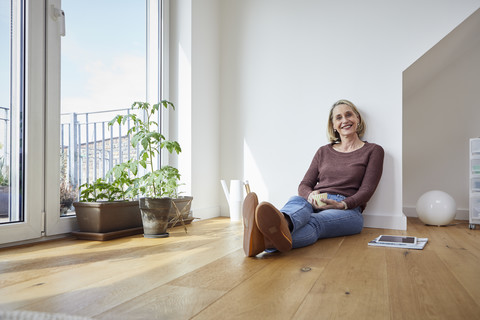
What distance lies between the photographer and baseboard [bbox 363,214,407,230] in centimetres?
261

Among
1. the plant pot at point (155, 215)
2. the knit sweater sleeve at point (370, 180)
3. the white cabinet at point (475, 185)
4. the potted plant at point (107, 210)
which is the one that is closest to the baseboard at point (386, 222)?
the knit sweater sleeve at point (370, 180)

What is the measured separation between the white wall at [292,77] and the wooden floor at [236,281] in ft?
3.22

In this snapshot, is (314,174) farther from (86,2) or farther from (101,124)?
(86,2)

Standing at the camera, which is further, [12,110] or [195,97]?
[195,97]

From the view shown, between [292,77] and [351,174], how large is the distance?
92 centimetres

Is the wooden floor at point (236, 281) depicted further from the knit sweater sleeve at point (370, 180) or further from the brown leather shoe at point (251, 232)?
the knit sweater sleeve at point (370, 180)

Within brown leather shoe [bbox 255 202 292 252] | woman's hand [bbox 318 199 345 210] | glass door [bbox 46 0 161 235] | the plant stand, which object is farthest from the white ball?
glass door [bbox 46 0 161 235]

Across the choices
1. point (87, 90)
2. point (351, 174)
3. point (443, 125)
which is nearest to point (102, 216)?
point (87, 90)

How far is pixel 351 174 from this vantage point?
2504 mm

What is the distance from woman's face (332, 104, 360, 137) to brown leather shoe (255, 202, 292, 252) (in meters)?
1.16

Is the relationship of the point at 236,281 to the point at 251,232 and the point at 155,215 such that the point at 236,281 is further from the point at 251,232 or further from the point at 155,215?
the point at 155,215

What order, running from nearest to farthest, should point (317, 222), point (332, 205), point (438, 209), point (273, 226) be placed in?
point (273, 226), point (317, 222), point (332, 205), point (438, 209)

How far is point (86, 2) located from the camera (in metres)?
2.34

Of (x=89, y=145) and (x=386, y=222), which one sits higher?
(x=89, y=145)
